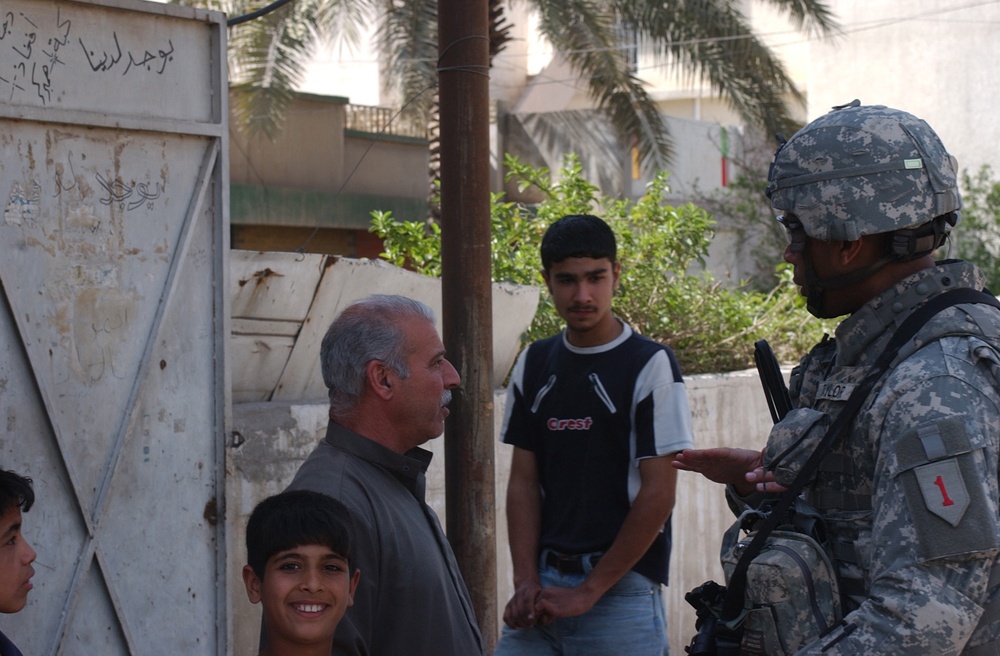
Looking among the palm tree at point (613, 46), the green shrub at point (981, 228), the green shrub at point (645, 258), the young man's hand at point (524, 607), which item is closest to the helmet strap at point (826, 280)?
the young man's hand at point (524, 607)

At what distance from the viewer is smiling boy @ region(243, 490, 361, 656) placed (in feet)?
7.52

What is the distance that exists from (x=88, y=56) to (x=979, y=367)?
3002mm

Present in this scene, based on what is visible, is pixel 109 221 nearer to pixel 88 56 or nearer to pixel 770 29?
pixel 88 56

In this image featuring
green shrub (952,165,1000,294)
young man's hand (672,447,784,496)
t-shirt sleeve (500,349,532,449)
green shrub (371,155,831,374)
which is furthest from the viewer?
green shrub (952,165,1000,294)

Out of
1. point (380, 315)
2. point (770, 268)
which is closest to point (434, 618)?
point (380, 315)

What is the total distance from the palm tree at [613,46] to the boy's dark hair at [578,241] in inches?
327

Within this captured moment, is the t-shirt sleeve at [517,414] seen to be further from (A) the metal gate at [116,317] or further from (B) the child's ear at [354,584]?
(B) the child's ear at [354,584]

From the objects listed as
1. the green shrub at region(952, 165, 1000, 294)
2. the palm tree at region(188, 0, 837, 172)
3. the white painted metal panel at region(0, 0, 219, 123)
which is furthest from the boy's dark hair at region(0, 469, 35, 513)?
the green shrub at region(952, 165, 1000, 294)

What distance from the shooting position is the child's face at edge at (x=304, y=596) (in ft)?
7.50

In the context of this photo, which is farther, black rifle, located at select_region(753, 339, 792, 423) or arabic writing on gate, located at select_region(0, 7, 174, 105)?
arabic writing on gate, located at select_region(0, 7, 174, 105)

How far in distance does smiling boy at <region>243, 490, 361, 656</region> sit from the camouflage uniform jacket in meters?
0.90

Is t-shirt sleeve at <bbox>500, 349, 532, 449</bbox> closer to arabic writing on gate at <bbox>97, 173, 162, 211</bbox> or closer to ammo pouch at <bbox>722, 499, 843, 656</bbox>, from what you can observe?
arabic writing on gate at <bbox>97, 173, 162, 211</bbox>

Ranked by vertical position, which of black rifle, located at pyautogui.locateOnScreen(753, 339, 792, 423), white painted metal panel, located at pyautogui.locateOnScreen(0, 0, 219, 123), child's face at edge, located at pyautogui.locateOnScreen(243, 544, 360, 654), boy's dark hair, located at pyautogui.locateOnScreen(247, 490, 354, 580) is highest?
white painted metal panel, located at pyautogui.locateOnScreen(0, 0, 219, 123)

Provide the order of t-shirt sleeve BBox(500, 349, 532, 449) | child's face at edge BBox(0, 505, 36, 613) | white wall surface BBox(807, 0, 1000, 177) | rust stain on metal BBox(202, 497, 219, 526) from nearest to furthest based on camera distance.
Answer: child's face at edge BBox(0, 505, 36, 613) < t-shirt sleeve BBox(500, 349, 532, 449) < rust stain on metal BBox(202, 497, 219, 526) < white wall surface BBox(807, 0, 1000, 177)
